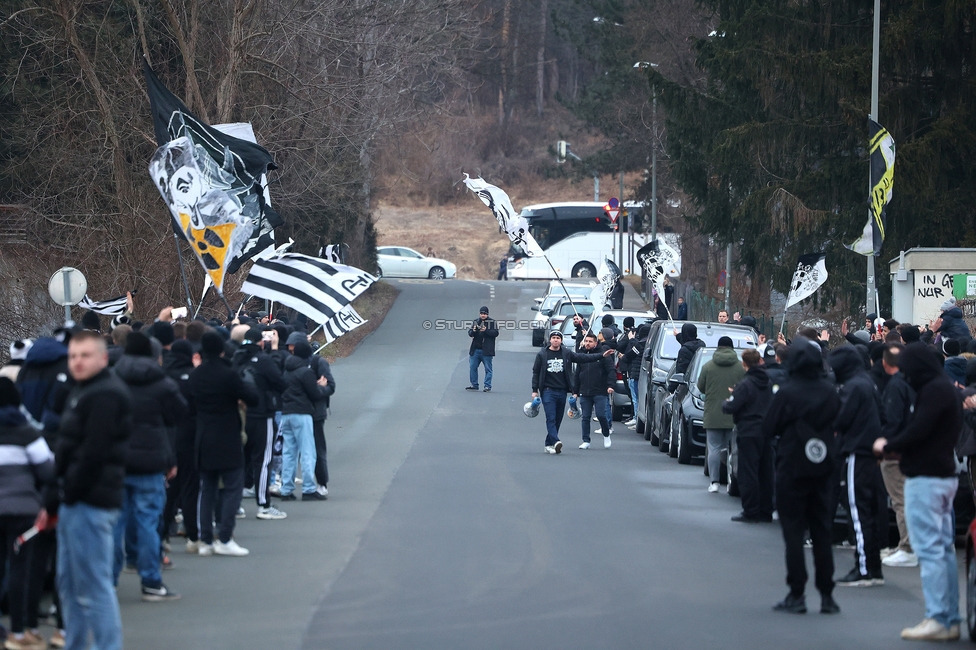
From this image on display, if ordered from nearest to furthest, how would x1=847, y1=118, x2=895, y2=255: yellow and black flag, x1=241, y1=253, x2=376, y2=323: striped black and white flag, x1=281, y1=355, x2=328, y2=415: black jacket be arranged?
x1=281, y1=355, x2=328, y2=415: black jacket, x1=241, y1=253, x2=376, y2=323: striped black and white flag, x1=847, y1=118, x2=895, y2=255: yellow and black flag

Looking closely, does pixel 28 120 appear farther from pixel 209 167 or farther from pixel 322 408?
pixel 322 408

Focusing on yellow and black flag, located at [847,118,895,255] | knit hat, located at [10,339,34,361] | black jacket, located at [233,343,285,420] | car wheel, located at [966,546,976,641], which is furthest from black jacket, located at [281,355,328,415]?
yellow and black flag, located at [847,118,895,255]

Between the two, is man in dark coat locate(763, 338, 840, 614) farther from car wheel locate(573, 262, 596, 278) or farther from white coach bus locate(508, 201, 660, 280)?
car wheel locate(573, 262, 596, 278)

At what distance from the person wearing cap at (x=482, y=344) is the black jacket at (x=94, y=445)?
69.4ft

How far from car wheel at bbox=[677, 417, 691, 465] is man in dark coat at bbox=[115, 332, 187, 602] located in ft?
31.0

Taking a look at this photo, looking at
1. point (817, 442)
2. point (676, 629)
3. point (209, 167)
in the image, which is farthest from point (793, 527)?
point (209, 167)

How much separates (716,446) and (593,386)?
4.16 metres

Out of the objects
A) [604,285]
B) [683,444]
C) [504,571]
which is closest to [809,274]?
[604,285]

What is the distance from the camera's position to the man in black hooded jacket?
9570 mm

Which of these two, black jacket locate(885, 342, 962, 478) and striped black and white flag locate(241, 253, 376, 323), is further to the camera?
striped black and white flag locate(241, 253, 376, 323)

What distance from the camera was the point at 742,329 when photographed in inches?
803

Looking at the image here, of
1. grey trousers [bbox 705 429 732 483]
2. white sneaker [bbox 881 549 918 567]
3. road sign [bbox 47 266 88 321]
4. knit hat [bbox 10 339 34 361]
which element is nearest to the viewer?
knit hat [bbox 10 339 34 361]

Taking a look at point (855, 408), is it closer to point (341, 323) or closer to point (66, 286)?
point (341, 323)

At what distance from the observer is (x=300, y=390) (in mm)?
13070
